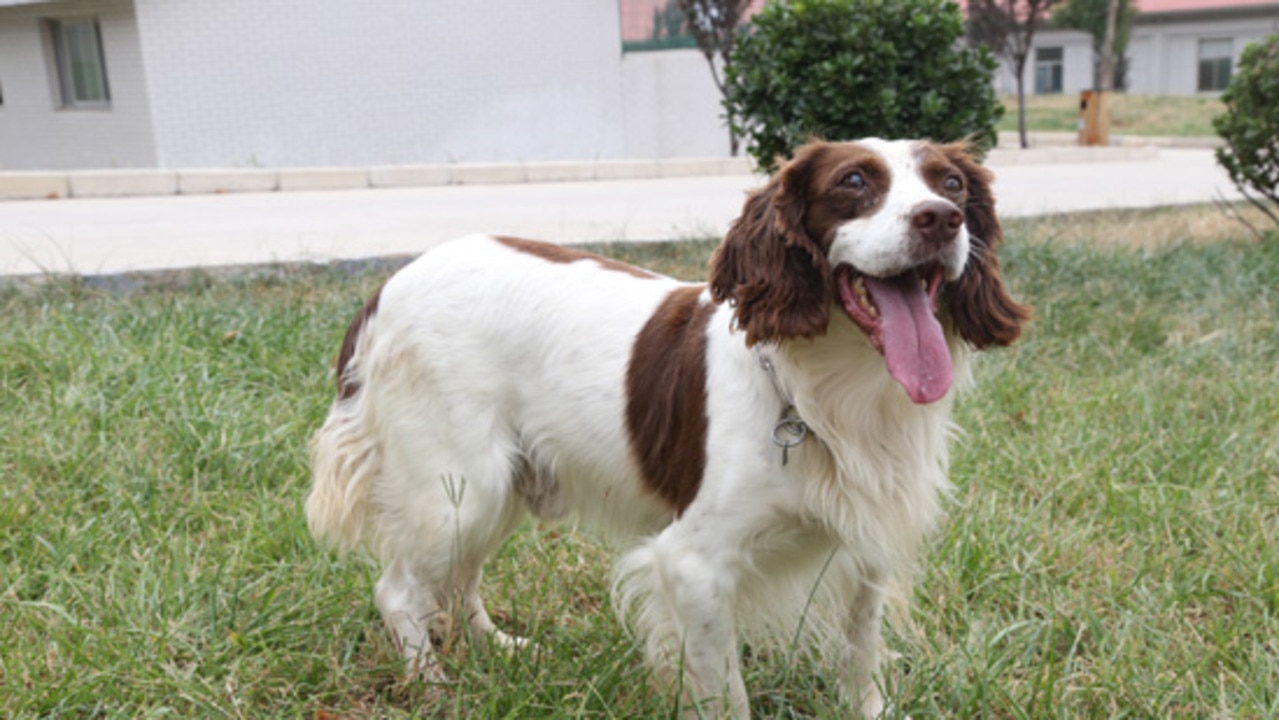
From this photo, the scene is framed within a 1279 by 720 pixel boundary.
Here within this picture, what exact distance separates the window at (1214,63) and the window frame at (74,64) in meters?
30.6

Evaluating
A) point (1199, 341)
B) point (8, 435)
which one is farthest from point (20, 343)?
point (1199, 341)

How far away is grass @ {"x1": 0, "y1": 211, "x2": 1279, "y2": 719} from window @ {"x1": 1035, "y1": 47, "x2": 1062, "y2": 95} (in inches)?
1363

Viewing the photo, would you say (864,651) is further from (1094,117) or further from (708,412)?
(1094,117)

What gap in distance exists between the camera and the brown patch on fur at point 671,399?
218 centimetres

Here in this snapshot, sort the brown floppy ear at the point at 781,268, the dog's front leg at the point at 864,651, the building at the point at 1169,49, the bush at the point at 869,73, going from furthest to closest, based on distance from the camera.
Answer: the building at the point at 1169,49 < the bush at the point at 869,73 < the dog's front leg at the point at 864,651 < the brown floppy ear at the point at 781,268

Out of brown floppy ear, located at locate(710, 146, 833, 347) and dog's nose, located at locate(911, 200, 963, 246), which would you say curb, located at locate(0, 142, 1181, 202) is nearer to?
brown floppy ear, located at locate(710, 146, 833, 347)

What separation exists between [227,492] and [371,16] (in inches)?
476

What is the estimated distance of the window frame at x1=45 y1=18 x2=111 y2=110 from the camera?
1405cm

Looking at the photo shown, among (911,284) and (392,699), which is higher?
(911,284)

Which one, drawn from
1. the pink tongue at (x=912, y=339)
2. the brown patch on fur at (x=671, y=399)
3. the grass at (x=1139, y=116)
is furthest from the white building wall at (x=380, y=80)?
the pink tongue at (x=912, y=339)

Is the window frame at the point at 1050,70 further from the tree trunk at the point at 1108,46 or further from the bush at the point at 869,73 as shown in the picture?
the bush at the point at 869,73

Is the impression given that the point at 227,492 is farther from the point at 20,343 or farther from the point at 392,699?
the point at 20,343

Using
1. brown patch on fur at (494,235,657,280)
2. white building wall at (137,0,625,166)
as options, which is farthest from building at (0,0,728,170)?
brown patch on fur at (494,235,657,280)

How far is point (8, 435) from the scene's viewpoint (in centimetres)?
335
